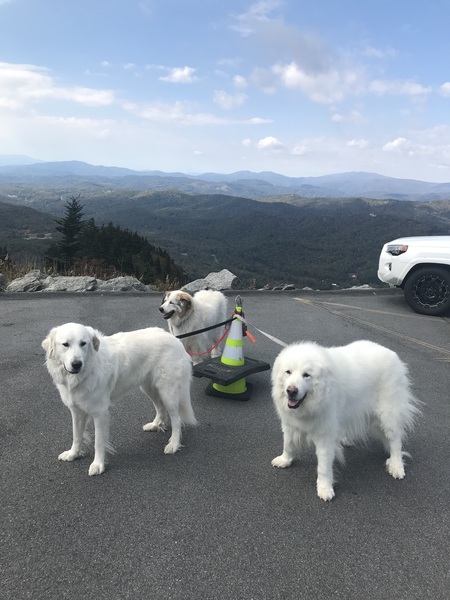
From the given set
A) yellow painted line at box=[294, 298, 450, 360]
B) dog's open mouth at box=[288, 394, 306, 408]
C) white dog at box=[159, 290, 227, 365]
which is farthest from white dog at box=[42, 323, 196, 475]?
yellow painted line at box=[294, 298, 450, 360]

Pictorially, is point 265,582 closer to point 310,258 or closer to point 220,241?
point 310,258

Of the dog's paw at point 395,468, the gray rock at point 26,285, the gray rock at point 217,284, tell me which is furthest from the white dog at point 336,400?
the gray rock at point 26,285

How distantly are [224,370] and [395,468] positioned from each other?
2.38 meters

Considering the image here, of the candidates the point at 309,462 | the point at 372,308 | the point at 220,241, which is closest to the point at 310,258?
the point at 220,241

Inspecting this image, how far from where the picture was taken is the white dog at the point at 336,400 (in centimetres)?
323

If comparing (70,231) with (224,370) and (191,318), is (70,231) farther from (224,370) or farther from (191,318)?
(224,370)

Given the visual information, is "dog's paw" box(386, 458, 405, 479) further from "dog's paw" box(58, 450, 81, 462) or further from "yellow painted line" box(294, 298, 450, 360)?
"yellow painted line" box(294, 298, 450, 360)

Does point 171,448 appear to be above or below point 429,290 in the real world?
below

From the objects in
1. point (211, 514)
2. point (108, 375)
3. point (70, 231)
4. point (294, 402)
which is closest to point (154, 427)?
point (108, 375)

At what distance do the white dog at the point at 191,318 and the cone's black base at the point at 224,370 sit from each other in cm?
57

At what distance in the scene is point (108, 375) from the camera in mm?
3721

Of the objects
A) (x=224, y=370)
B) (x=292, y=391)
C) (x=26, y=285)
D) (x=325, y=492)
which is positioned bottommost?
(x=26, y=285)

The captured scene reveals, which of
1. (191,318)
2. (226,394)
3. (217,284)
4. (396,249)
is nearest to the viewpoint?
(226,394)

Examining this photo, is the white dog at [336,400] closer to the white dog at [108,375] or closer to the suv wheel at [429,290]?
the white dog at [108,375]
